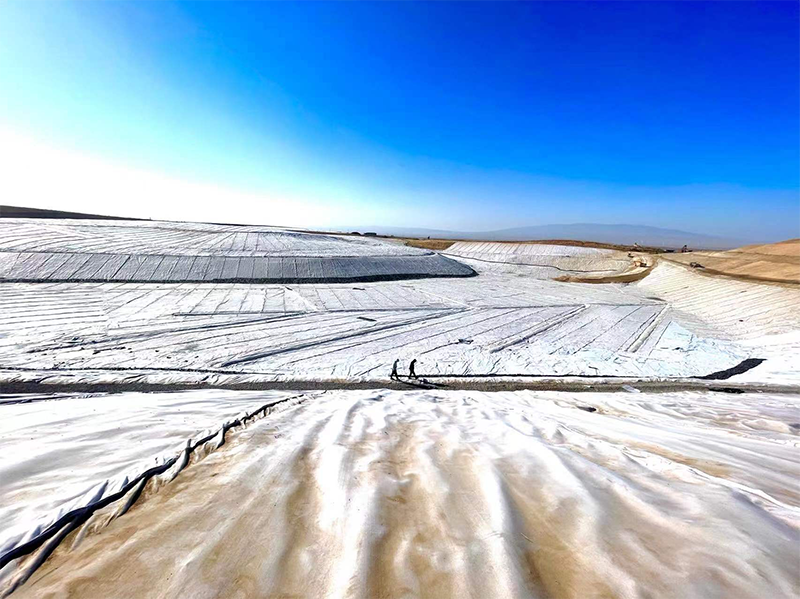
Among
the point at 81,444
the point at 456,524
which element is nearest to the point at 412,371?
the point at 81,444

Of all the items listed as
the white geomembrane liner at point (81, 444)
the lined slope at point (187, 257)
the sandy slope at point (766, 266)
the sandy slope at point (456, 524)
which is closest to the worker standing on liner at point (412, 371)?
the white geomembrane liner at point (81, 444)

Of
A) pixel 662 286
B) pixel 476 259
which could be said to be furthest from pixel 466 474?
pixel 476 259

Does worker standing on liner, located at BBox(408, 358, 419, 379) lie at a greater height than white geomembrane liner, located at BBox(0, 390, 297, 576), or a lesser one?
lesser

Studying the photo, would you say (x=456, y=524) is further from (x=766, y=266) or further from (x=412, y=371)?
(x=766, y=266)

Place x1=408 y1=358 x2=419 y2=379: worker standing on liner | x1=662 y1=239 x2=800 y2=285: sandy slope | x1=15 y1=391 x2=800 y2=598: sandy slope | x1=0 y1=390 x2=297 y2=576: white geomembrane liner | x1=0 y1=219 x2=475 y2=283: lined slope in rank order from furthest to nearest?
1. x1=662 y1=239 x2=800 y2=285: sandy slope
2. x1=0 y1=219 x2=475 y2=283: lined slope
3. x1=408 y1=358 x2=419 y2=379: worker standing on liner
4. x1=0 y1=390 x2=297 y2=576: white geomembrane liner
5. x1=15 y1=391 x2=800 y2=598: sandy slope

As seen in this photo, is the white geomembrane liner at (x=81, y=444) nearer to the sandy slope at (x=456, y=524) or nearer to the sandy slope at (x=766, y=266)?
the sandy slope at (x=456, y=524)

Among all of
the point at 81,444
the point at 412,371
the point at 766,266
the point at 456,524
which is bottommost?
the point at 412,371

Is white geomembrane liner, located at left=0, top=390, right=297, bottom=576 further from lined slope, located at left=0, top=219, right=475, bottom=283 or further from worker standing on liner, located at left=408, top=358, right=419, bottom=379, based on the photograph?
lined slope, located at left=0, top=219, right=475, bottom=283

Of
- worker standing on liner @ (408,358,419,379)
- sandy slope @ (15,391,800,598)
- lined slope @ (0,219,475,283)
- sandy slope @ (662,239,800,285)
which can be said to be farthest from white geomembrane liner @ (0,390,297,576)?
sandy slope @ (662,239,800,285)
